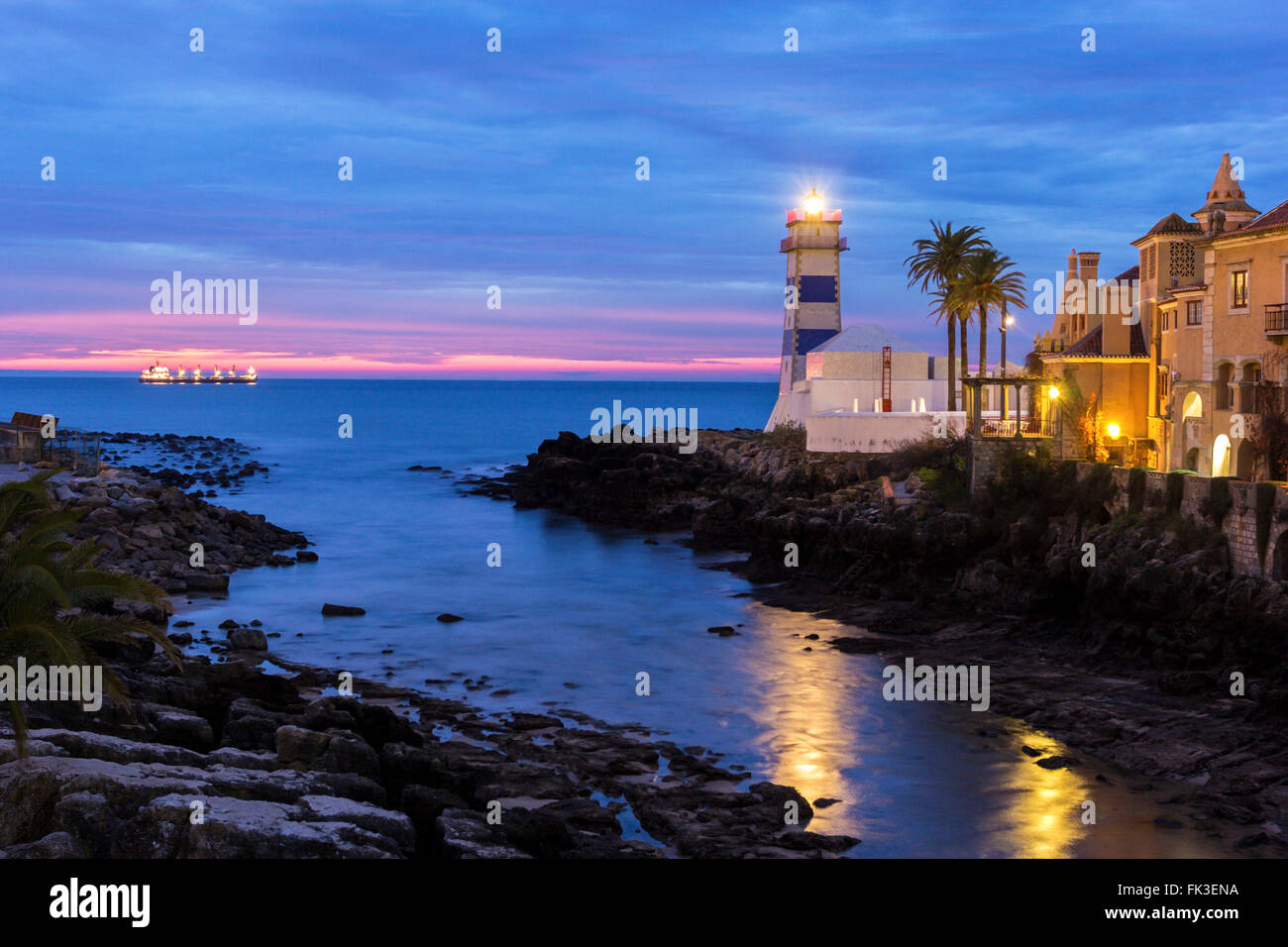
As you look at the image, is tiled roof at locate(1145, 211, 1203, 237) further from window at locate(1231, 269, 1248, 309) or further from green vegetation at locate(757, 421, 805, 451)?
green vegetation at locate(757, 421, 805, 451)

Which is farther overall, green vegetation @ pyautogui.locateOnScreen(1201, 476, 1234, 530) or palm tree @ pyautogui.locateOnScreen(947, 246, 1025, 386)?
palm tree @ pyautogui.locateOnScreen(947, 246, 1025, 386)

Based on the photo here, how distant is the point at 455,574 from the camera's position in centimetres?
4356

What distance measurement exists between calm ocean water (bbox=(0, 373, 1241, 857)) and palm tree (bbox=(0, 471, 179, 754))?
10666mm

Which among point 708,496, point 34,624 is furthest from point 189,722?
point 708,496

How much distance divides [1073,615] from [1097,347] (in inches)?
772

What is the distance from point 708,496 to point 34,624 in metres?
47.0

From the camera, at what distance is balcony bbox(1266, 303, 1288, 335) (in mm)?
32219

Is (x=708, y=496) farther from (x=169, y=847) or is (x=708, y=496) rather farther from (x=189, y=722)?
(x=169, y=847)

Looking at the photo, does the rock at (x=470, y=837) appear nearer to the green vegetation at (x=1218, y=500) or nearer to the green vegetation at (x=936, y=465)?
the green vegetation at (x=1218, y=500)

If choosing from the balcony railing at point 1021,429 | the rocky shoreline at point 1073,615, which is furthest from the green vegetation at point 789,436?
the balcony railing at point 1021,429

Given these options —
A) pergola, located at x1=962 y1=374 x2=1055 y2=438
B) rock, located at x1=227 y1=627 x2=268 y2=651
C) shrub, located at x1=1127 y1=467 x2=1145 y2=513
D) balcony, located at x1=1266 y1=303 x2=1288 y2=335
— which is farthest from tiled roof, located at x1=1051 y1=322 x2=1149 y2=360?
rock, located at x1=227 y1=627 x2=268 y2=651

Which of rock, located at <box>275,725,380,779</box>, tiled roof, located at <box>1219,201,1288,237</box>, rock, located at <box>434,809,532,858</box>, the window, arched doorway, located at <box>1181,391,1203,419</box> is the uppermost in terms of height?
tiled roof, located at <box>1219,201,1288,237</box>
